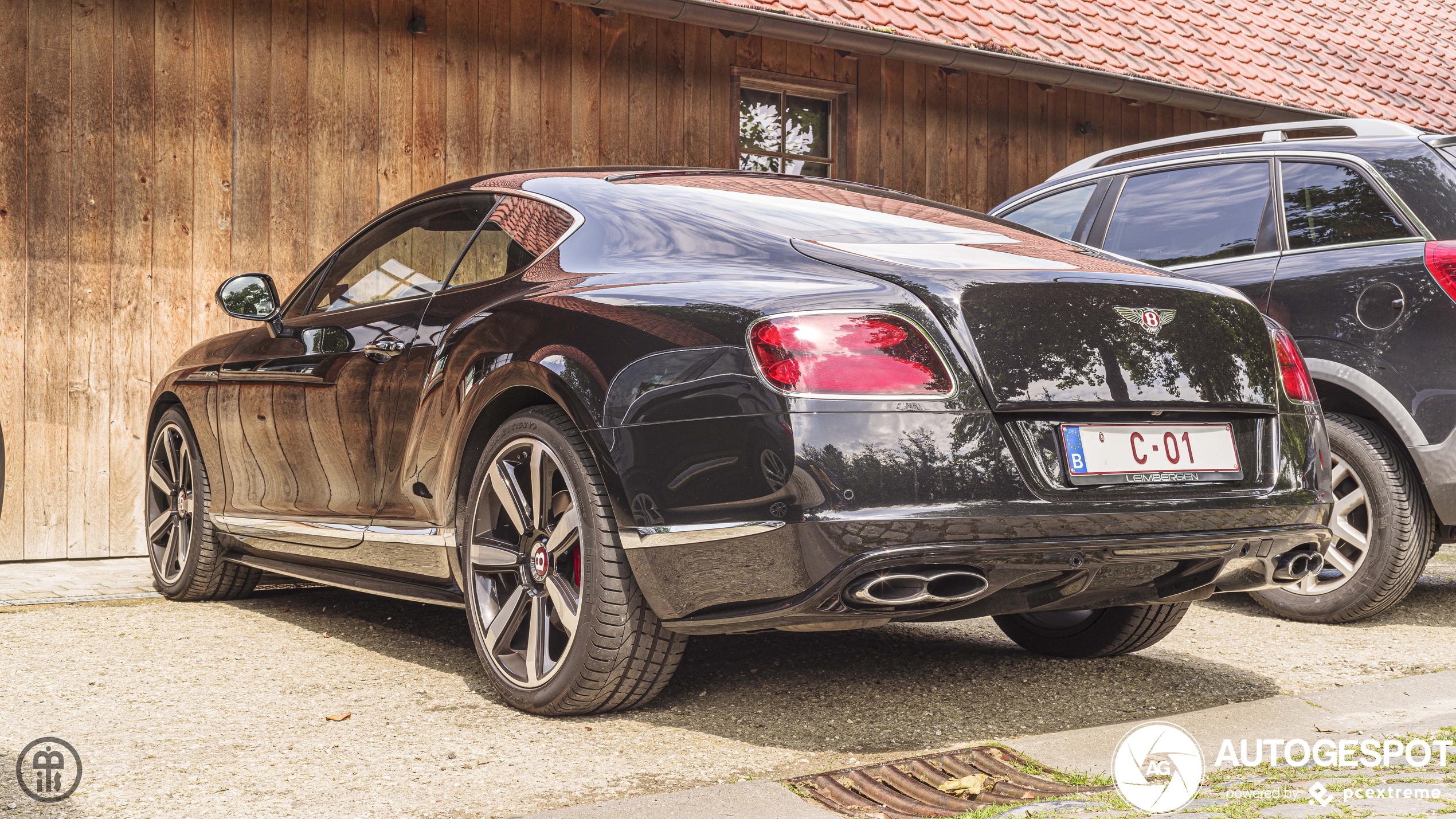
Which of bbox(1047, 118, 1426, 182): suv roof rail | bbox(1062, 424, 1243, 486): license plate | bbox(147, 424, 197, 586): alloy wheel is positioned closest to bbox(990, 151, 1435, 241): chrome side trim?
bbox(1047, 118, 1426, 182): suv roof rail

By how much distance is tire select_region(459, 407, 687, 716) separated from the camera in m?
3.14

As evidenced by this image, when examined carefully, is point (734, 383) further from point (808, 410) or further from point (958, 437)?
point (958, 437)

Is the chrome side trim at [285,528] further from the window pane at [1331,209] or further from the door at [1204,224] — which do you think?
the window pane at [1331,209]

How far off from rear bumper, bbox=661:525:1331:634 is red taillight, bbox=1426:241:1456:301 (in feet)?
5.88

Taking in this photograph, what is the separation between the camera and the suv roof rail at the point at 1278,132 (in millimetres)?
5242

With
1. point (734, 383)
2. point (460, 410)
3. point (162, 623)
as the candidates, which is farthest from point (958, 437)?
point (162, 623)

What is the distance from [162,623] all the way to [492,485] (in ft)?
6.69

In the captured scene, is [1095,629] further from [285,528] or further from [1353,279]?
[285,528]

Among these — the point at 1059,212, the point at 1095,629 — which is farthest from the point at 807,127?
the point at 1095,629

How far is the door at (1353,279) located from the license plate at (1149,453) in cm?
197

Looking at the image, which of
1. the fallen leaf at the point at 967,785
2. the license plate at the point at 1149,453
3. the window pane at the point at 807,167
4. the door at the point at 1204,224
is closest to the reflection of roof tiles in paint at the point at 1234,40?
the window pane at the point at 807,167

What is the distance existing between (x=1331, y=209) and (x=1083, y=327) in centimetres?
267

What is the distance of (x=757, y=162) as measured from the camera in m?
9.24

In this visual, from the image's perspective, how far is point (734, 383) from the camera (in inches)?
114
